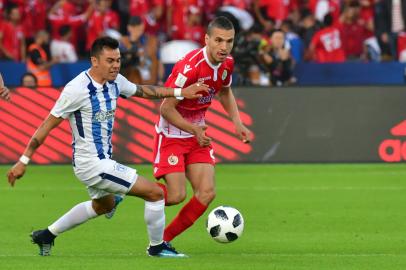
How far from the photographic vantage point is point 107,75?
30.7 ft

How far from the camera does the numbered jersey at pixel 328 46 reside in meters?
22.1

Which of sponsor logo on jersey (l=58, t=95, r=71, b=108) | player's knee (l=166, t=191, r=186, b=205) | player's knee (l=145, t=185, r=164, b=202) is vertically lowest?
player's knee (l=166, t=191, r=186, b=205)

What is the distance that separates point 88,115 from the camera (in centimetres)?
930

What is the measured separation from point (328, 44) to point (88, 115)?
1328cm

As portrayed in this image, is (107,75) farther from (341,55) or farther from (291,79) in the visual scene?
(341,55)

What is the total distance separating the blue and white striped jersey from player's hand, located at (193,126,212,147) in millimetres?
760

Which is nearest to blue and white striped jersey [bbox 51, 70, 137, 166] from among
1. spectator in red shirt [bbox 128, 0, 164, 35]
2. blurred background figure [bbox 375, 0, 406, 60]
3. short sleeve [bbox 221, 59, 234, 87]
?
short sleeve [bbox 221, 59, 234, 87]

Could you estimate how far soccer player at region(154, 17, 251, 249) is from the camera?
1011 cm

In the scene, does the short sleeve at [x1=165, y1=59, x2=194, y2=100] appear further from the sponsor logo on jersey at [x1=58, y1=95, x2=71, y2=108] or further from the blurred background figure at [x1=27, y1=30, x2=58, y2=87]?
the blurred background figure at [x1=27, y1=30, x2=58, y2=87]

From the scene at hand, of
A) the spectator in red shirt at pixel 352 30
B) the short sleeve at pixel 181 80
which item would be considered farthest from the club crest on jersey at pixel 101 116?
the spectator in red shirt at pixel 352 30

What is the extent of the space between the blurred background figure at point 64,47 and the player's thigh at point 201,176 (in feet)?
39.4

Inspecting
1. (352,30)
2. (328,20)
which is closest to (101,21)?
(328,20)

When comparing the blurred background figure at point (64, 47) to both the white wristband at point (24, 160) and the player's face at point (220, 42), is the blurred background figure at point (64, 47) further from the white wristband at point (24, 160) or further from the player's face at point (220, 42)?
the white wristband at point (24, 160)

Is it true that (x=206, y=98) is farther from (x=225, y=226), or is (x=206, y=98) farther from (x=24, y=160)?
(x=24, y=160)
